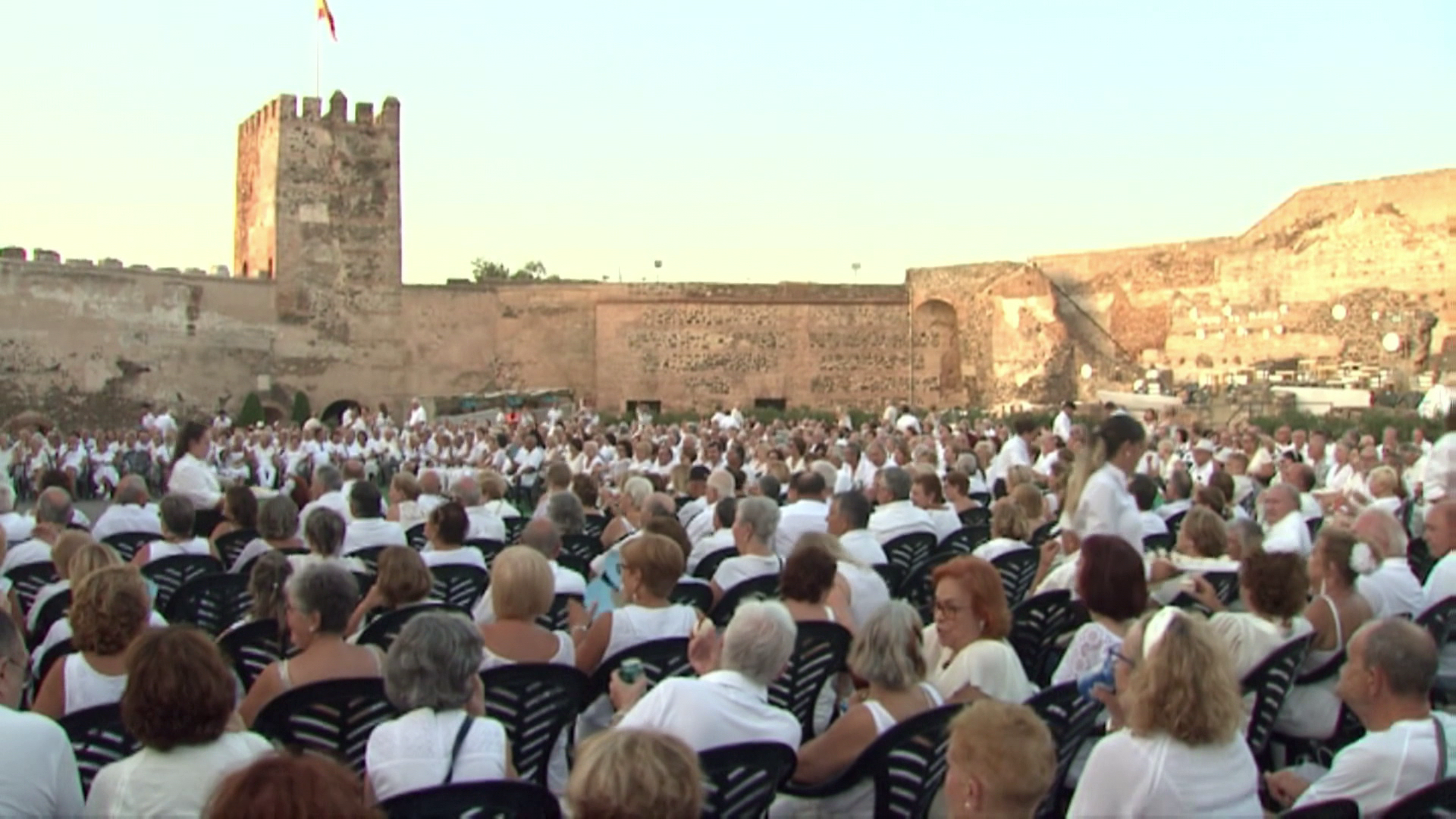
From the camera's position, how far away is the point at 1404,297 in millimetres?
27531

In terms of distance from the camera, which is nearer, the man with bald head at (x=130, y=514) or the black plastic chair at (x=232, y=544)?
the black plastic chair at (x=232, y=544)

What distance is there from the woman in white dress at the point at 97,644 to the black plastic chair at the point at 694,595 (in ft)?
8.01

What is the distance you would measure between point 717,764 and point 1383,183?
29.0 meters

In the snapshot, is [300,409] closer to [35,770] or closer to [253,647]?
[253,647]

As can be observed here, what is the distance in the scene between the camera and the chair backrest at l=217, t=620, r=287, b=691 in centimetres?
518

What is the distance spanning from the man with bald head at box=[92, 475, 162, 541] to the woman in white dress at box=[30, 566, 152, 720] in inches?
168

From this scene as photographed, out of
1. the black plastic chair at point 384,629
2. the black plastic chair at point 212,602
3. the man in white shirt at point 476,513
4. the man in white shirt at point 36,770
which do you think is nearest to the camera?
the man in white shirt at point 36,770

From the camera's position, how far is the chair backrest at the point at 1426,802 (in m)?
3.16

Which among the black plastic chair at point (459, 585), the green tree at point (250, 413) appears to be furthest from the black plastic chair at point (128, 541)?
the green tree at point (250, 413)

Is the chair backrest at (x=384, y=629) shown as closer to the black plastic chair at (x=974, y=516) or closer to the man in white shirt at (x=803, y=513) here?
the man in white shirt at (x=803, y=513)

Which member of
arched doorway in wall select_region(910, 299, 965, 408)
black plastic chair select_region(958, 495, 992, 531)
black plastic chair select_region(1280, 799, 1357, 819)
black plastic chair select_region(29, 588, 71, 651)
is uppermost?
arched doorway in wall select_region(910, 299, 965, 408)

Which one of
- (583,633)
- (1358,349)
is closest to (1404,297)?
(1358,349)

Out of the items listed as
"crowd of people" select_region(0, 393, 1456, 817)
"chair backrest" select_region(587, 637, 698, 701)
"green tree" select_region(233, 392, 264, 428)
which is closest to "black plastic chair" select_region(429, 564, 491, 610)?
"crowd of people" select_region(0, 393, 1456, 817)

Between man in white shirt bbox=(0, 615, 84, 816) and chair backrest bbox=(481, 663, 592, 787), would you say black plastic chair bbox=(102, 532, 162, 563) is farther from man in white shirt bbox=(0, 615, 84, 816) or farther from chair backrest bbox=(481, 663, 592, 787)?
man in white shirt bbox=(0, 615, 84, 816)
